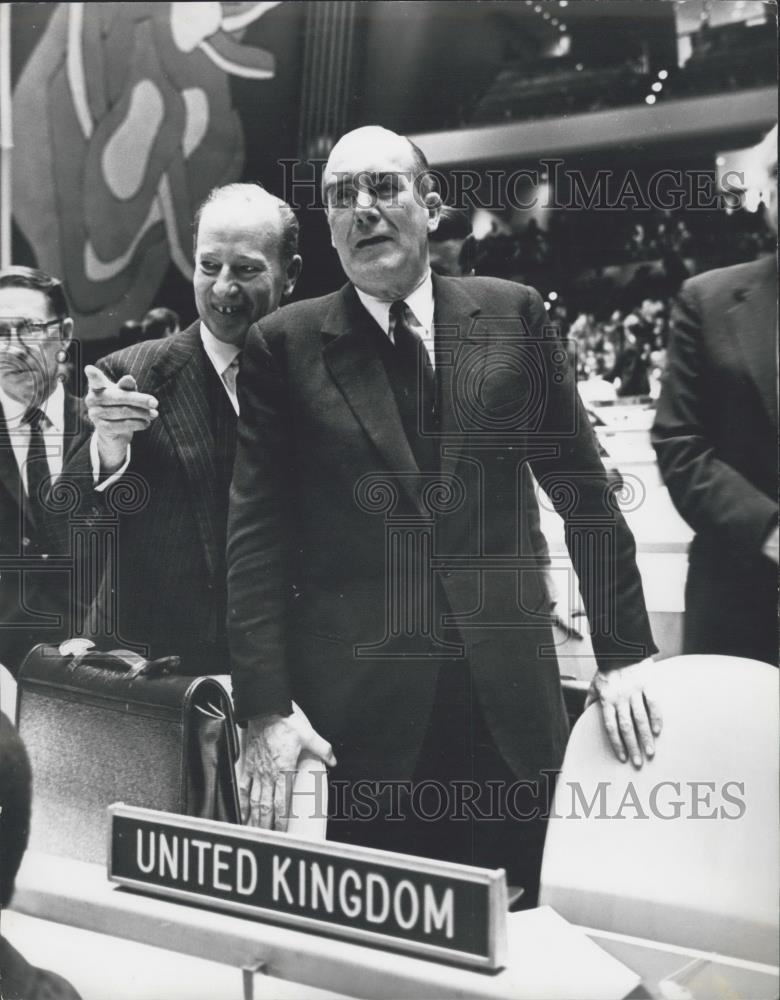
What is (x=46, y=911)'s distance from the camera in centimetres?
223

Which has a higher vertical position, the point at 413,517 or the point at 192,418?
the point at 192,418

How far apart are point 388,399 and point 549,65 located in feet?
2.81

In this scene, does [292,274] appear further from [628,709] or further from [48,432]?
[628,709]

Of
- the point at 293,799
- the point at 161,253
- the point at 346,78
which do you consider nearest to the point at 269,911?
the point at 293,799

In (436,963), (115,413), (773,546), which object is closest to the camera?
(436,963)

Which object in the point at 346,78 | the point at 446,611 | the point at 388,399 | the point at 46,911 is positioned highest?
the point at 346,78

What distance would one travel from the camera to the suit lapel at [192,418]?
218 cm

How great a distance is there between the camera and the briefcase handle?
2.20 m

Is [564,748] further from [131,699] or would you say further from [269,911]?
[131,699]

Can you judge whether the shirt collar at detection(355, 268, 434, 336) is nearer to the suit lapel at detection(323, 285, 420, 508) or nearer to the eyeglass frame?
the suit lapel at detection(323, 285, 420, 508)

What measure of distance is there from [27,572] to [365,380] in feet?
3.26

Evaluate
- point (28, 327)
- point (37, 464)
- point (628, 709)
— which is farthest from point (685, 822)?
point (28, 327)

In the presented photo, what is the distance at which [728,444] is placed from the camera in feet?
6.64

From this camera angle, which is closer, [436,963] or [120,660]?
[436,963]
